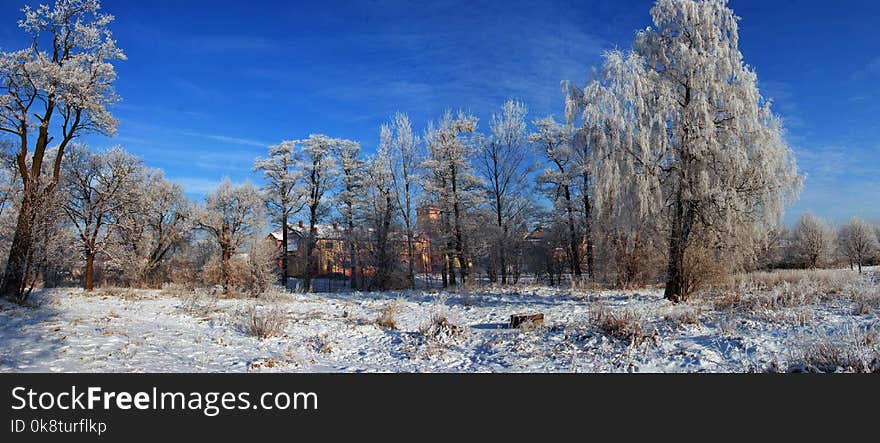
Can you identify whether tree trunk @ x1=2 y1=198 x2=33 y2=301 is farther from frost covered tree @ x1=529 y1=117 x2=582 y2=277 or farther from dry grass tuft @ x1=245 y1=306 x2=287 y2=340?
frost covered tree @ x1=529 y1=117 x2=582 y2=277

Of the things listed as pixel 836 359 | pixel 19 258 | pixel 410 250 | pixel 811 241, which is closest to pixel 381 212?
pixel 410 250

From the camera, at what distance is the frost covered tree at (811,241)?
1930 inches

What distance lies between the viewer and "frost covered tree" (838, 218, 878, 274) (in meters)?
54.4

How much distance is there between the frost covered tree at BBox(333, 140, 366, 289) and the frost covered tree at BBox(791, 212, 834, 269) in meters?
46.2

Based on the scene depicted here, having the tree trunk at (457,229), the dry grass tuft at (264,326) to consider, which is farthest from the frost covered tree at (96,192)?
the dry grass tuft at (264,326)

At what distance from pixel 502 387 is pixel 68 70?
52.9ft

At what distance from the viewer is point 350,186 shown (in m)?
31.7

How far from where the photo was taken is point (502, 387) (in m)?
5.57

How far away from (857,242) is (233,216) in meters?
69.0

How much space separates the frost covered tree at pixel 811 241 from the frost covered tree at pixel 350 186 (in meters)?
46.2

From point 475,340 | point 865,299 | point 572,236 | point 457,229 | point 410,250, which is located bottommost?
point 475,340

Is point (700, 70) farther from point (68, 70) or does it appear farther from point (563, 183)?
point (68, 70)

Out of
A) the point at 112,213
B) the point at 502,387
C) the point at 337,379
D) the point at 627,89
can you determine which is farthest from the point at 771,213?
the point at 112,213

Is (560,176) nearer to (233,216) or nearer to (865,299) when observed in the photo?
(865,299)
